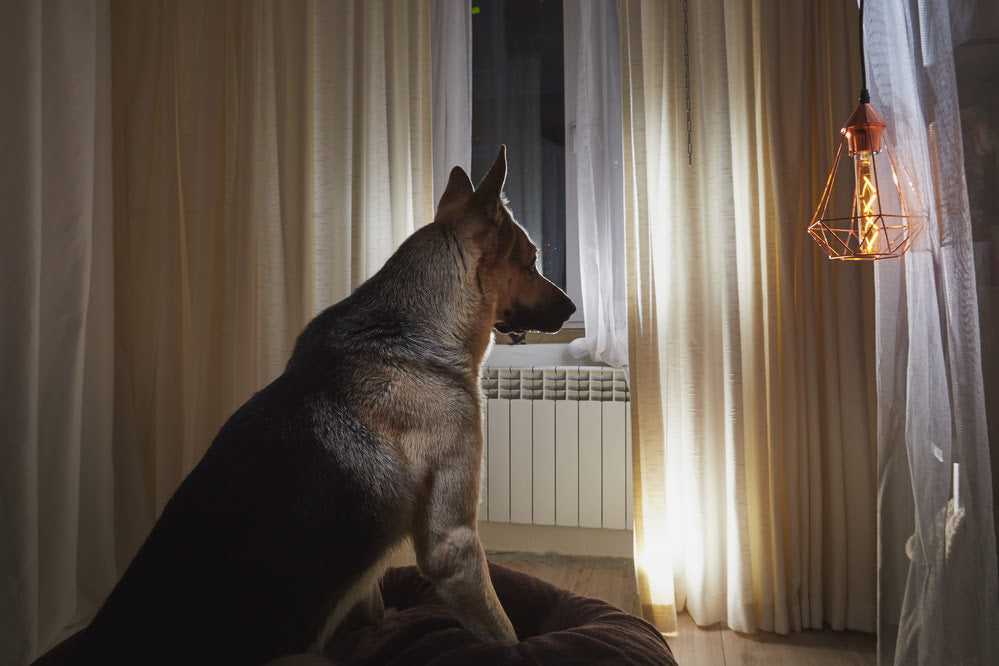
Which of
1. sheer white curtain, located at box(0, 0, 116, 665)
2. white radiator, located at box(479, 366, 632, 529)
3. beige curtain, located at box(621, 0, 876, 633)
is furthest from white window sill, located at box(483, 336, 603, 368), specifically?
sheer white curtain, located at box(0, 0, 116, 665)

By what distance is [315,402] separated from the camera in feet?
3.74

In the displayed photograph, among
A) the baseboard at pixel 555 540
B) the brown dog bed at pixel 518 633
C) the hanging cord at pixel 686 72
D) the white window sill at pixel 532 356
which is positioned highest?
the hanging cord at pixel 686 72

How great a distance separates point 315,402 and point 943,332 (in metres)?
1.20

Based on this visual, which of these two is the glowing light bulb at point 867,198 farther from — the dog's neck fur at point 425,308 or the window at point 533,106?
the window at point 533,106

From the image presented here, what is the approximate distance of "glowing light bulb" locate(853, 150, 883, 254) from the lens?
1.46 m

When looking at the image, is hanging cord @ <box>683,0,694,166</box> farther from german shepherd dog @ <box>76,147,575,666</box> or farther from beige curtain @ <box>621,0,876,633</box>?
german shepherd dog @ <box>76,147,575,666</box>

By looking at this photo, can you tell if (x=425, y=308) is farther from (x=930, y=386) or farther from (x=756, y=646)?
(x=756, y=646)

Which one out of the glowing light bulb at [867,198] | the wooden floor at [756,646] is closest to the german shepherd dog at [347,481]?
the glowing light bulb at [867,198]

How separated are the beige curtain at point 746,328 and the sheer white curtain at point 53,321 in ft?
6.68

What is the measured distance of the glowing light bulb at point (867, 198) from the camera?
1.46 m

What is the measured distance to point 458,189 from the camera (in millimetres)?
1537

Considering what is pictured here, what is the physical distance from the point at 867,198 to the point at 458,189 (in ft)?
3.08

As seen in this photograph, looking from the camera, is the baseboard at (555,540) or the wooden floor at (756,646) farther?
the baseboard at (555,540)

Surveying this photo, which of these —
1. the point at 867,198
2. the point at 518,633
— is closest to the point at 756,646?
the point at 518,633
